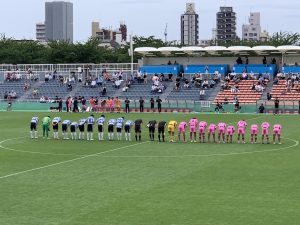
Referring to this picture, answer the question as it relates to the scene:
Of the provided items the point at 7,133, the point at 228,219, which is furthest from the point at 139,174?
the point at 7,133

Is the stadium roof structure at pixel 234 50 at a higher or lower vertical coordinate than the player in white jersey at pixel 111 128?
higher

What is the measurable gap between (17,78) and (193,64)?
20.3m

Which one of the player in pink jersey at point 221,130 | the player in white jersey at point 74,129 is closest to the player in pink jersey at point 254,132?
the player in pink jersey at point 221,130

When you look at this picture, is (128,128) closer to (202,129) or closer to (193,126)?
(193,126)

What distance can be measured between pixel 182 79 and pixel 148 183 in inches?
1922

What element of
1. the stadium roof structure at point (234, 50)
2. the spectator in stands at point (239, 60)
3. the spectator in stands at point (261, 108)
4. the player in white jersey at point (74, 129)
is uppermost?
the stadium roof structure at point (234, 50)

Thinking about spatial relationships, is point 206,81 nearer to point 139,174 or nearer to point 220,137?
point 220,137

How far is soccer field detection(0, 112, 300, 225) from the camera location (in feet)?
57.8

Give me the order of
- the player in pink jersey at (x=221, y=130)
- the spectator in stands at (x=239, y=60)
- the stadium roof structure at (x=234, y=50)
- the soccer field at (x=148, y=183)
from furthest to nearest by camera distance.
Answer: the spectator in stands at (x=239, y=60)
the stadium roof structure at (x=234, y=50)
the player in pink jersey at (x=221, y=130)
the soccer field at (x=148, y=183)

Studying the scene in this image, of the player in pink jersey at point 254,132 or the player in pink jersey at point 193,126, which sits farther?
the player in pink jersey at point 193,126

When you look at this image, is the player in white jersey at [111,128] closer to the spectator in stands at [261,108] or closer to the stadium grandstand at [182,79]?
the spectator in stands at [261,108]

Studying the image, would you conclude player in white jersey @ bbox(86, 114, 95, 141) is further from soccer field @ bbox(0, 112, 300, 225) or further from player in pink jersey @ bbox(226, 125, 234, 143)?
player in pink jersey @ bbox(226, 125, 234, 143)

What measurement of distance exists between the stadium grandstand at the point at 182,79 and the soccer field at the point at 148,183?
28890 mm

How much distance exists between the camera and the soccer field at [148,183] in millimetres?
17609
